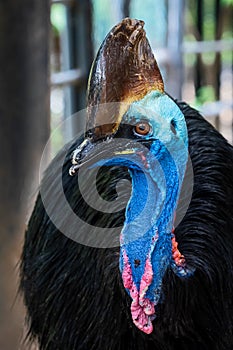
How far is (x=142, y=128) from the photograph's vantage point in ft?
4.63

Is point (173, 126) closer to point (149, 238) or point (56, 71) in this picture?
point (149, 238)

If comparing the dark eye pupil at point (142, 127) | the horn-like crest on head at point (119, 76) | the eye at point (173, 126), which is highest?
→ the horn-like crest on head at point (119, 76)

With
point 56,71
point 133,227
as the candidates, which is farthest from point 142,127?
point 56,71

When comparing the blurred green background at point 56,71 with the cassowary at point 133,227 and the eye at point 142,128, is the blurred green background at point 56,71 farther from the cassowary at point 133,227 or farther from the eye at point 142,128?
the eye at point 142,128

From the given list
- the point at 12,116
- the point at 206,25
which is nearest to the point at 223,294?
the point at 12,116

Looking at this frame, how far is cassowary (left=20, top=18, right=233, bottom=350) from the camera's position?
1425mm

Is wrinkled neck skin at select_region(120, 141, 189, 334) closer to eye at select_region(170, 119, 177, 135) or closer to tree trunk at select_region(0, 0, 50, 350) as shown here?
eye at select_region(170, 119, 177, 135)

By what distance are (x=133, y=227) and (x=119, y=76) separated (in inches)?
11.4

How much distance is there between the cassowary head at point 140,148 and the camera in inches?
54.8

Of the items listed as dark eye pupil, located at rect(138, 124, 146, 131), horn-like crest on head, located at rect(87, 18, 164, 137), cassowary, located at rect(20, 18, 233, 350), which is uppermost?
horn-like crest on head, located at rect(87, 18, 164, 137)

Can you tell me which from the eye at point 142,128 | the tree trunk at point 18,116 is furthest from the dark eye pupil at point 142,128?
the tree trunk at point 18,116

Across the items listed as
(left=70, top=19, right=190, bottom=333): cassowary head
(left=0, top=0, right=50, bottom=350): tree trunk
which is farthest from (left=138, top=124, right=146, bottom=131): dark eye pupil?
Answer: (left=0, top=0, right=50, bottom=350): tree trunk

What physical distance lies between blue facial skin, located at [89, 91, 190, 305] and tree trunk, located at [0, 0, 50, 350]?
682 mm

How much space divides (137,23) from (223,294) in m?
0.58
